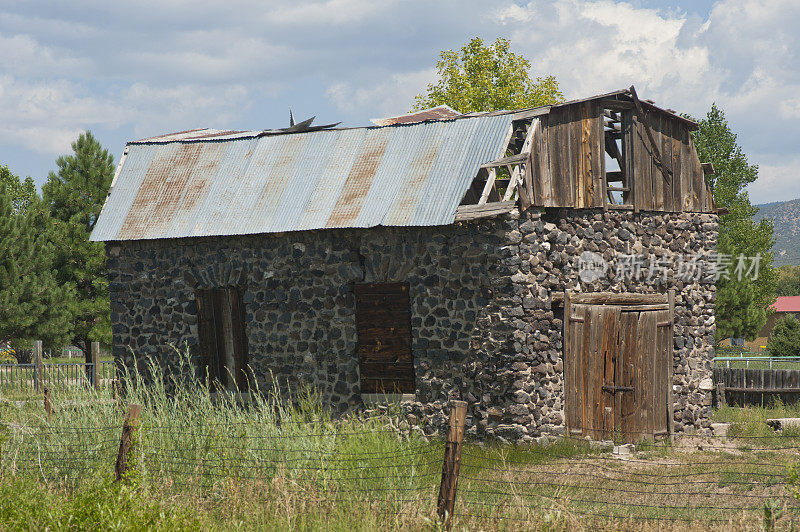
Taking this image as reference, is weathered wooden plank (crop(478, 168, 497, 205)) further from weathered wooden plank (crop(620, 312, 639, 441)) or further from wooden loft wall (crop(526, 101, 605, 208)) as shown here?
weathered wooden plank (crop(620, 312, 639, 441))

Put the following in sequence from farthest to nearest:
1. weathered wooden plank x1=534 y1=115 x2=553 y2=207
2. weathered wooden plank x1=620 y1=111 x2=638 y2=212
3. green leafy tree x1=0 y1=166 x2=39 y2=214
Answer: green leafy tree x1=0 y1=166 x2=39 y2=214
weathered wooden plank x1=620 y1=111 x2=638 y2=212
weathered wooden plank x1=534 y1=115 x2=553 y2=207

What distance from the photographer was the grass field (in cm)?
748

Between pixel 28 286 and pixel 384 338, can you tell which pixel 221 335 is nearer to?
pixel 384 338

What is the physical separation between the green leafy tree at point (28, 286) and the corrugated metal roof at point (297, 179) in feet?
42.1

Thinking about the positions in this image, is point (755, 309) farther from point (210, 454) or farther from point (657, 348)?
point (210, 454)

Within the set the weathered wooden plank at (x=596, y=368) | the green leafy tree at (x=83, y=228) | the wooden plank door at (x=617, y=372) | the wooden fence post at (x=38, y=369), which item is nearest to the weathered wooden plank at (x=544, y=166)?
the wooden plank door at (x=617, y=372)

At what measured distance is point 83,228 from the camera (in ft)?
92.7

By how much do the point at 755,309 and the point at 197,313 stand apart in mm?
28774

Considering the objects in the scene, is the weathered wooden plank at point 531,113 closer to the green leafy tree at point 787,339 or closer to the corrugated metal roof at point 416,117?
the corrugated metal roof at point 416,117

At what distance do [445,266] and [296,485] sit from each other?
5506 mm

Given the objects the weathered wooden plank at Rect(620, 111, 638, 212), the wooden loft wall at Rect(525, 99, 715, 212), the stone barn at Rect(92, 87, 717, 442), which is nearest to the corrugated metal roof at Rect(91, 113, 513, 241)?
the stone barn at Rect(92, 87, 717, 442)

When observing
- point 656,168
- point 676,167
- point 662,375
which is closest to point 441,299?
point 662,375

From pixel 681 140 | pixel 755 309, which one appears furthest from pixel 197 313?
pixel 755 309

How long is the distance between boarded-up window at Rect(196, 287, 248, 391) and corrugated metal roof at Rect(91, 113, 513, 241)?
3.99 feet
